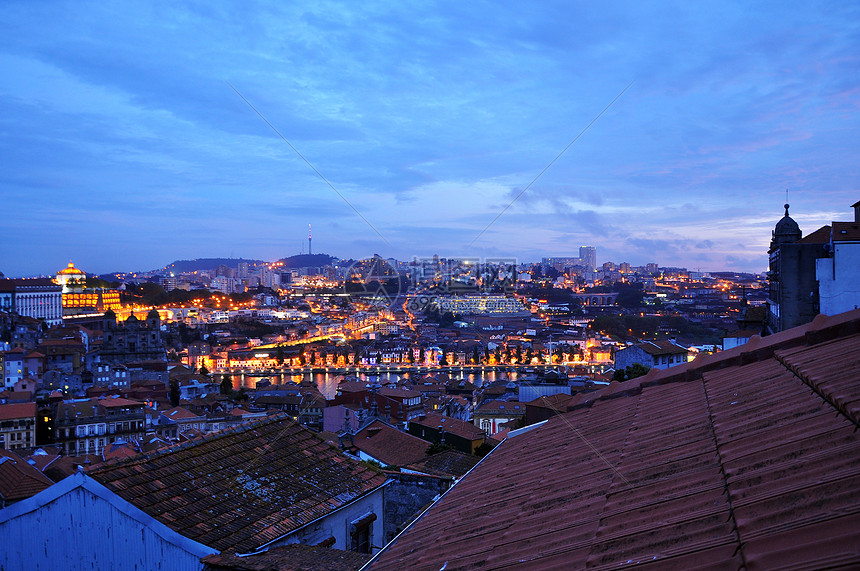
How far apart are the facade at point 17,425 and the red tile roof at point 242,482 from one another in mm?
9479

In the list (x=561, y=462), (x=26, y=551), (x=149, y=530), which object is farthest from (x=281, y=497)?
(x=561, y=462)

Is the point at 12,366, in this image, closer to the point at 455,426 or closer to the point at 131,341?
the point at 131,341

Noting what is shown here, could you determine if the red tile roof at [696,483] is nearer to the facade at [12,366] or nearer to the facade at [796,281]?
the facade at [796,281]

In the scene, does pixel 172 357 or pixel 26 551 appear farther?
pixel 172 357

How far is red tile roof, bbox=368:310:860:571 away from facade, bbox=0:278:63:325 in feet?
99.1

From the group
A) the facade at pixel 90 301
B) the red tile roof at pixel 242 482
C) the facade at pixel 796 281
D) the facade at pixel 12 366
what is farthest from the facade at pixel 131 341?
the red tile roof at pixel 242 482

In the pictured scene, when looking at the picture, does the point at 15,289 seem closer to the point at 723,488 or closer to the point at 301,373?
the point at 301,373

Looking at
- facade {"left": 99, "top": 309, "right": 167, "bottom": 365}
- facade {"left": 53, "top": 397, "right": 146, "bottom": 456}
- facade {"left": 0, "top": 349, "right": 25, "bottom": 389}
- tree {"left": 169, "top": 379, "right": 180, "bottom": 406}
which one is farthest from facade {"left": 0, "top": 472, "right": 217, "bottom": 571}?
facade {"left": 99, "top": 309, "right": 167, "bottom": 365}

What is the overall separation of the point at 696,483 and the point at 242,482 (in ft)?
5.92

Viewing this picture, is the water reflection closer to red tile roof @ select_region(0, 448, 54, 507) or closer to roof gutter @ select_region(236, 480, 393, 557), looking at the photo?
red tile roof @ select_region(0, 448, 54, 507)

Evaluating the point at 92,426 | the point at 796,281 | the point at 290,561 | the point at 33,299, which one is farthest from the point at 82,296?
the point at 290,561

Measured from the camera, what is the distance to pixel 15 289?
2794cm

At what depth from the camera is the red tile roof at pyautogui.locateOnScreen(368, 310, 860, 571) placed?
590 mm

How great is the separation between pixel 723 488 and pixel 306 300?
5841 centimetres
